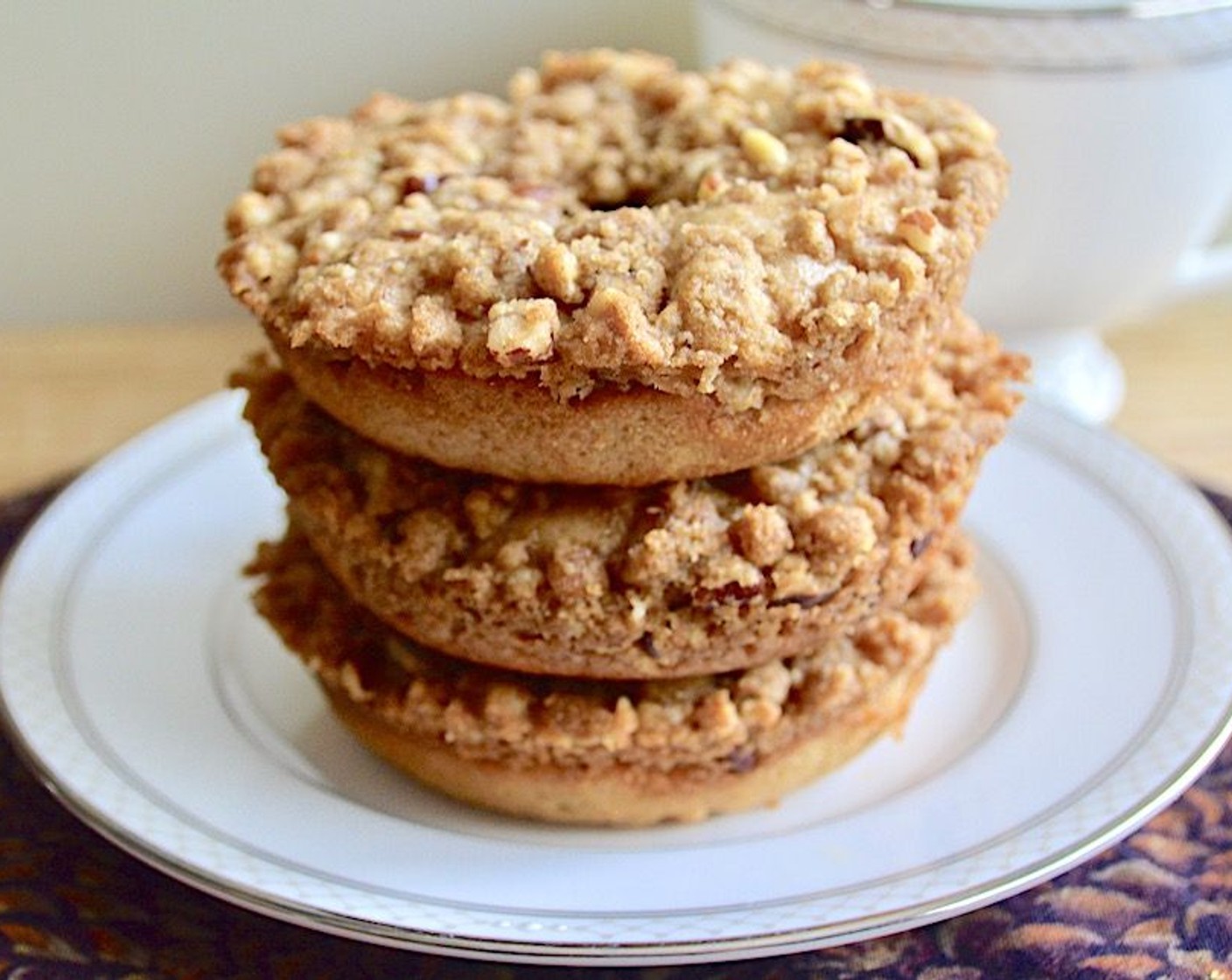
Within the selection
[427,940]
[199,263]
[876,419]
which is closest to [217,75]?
[199,263]

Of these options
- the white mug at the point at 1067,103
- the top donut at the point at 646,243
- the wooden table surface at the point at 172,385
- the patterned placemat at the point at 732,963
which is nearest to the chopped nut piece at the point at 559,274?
the top donut at the point at 646,243

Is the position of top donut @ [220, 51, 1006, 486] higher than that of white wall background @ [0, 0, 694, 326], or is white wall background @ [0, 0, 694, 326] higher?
top donut @ [220, 51, 1006, 486]

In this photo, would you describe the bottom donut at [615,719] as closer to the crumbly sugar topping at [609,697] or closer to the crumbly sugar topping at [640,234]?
the crumbly sugar topping at [609,697]

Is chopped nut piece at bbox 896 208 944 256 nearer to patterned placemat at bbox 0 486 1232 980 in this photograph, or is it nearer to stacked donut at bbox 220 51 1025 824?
stacked donut at bbox 220 51 1025 824

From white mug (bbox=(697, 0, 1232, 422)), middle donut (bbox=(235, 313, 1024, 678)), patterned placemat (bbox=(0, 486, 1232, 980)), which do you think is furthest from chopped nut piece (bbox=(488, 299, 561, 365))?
white mug (bbox=(697, 0, 1232, 422))

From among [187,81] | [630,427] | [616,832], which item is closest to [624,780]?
[616,832]

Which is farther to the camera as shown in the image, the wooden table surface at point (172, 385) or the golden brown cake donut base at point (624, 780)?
the wooden table surface at point (172, 385)
